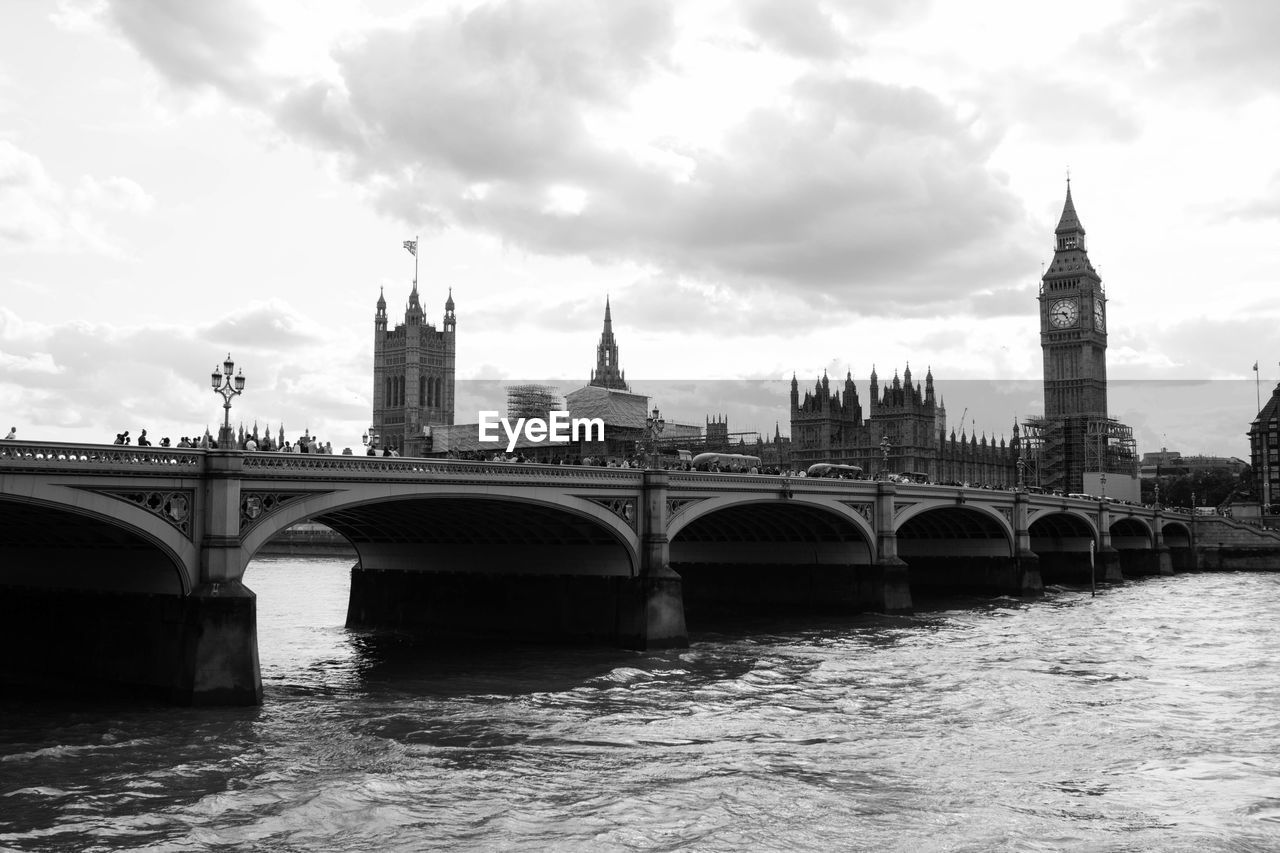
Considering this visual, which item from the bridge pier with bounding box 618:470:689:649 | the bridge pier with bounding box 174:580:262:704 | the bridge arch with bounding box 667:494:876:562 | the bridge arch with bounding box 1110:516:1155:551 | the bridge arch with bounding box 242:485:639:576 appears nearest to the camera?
the bridge pier with bounding box 174:580:262:704

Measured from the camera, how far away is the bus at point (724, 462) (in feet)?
230

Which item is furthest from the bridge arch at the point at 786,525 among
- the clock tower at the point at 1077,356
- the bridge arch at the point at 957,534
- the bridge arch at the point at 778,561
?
→ the clock tower at the point at 1077,356

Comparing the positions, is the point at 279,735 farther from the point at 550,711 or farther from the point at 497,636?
the point at 497,636

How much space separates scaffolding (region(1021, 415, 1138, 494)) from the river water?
14283 cm

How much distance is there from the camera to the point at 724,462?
7469 cm

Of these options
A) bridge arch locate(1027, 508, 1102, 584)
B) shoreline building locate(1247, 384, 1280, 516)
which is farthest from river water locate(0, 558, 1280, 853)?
shoreline building locate(1247, 384, 1280, 516)

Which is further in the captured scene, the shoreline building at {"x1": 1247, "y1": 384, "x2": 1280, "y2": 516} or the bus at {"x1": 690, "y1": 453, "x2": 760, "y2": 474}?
the shoreline building at {"x1": 1247, "y1": 384, "x2": 1280, "y2": 516}

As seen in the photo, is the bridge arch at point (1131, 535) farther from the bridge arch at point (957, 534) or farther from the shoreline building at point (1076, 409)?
the shoreline building at point (1076, 409)

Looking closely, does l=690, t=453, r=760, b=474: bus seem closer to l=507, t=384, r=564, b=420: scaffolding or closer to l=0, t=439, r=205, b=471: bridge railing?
l=0, t=439, r=205, b=471: bridge railing

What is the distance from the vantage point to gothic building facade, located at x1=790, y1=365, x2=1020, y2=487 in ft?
512

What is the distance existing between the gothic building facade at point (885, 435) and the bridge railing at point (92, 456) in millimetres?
129021

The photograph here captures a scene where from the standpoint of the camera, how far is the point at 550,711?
31.2 metres

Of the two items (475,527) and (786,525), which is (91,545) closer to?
(475,527)

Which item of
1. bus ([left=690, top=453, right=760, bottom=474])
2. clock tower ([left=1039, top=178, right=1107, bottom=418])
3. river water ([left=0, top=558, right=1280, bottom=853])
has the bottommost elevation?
river water ([left=0, top=558, right=1280, bottom=853])
